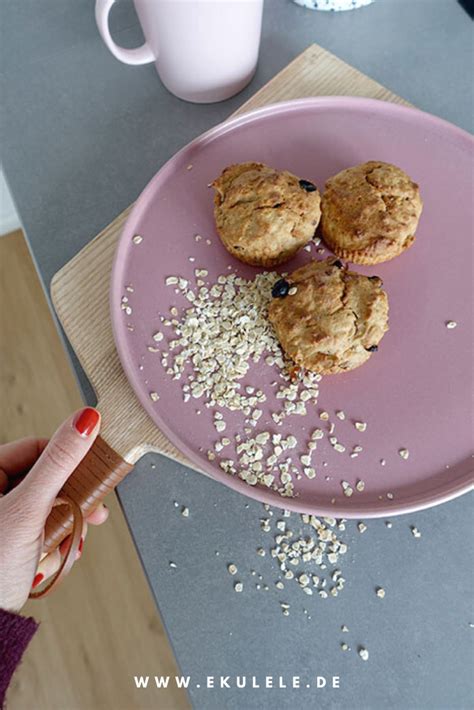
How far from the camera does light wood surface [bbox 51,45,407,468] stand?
76cm

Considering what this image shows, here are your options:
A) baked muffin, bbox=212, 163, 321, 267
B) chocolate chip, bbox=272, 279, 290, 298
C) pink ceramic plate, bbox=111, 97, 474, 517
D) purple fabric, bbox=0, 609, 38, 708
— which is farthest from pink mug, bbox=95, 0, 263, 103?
purple fabric, bbox=0, 609, 38, 708

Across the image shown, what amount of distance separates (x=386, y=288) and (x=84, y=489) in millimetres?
477

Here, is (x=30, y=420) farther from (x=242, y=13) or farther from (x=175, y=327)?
(x=242, y=13)

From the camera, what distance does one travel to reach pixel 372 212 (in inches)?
31.5

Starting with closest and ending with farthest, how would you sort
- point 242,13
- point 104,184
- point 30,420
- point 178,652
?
point 178,652, point 242,13, point 104,184, point 30,420

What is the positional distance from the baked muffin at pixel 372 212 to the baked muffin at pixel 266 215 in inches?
1.3

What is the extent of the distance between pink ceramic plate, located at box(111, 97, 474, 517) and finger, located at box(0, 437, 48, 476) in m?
0.19

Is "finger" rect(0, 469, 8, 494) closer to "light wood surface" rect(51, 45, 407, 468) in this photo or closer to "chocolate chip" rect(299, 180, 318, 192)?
"light wood surface" rect(51, 45, 407, 468)

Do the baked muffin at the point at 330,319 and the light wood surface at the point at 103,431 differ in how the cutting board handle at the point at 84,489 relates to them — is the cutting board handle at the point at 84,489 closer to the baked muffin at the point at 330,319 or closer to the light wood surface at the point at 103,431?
the light wood surface at the point at 103,431

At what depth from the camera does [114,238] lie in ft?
2.91

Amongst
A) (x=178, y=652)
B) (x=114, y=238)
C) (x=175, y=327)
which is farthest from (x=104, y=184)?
(x=178, y=652)

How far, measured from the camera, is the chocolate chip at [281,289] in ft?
2.54

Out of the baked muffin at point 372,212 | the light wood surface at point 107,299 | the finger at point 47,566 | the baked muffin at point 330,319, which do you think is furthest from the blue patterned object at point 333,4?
the finger at point 47,566

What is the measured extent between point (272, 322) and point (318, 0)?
68 cm
